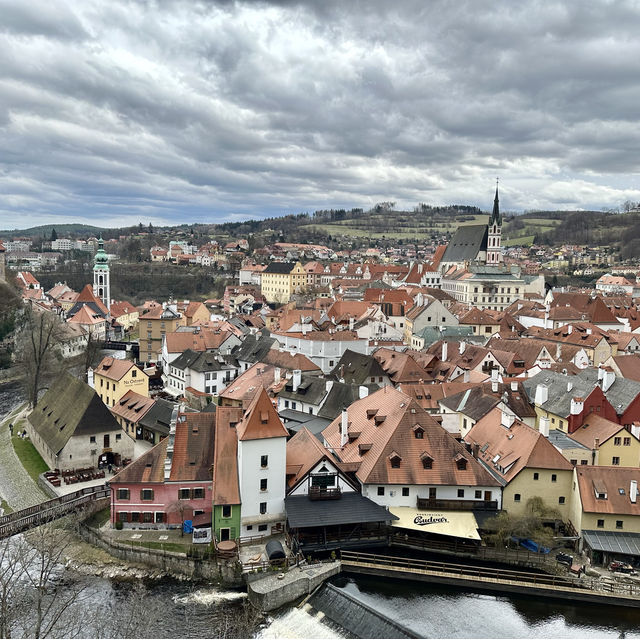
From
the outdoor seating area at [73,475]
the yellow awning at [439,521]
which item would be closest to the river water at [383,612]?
the yellow awning at [439,521]

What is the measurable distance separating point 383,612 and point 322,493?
8664mm

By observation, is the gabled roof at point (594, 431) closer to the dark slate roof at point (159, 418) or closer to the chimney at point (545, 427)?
the chimney at point (545, 427)

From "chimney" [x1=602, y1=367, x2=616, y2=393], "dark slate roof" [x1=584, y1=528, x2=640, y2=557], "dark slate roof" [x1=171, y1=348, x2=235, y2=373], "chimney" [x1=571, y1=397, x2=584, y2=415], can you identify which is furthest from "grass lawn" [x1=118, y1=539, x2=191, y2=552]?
"chimney" [x1=602, y1=367, x2=616, y2=393]

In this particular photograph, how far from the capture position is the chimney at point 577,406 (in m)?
44.7

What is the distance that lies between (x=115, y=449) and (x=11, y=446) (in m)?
13.7

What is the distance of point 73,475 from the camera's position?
152 feet

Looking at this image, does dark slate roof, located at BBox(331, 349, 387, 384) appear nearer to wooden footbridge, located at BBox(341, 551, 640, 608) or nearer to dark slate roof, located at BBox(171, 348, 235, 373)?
dark slate roof, located at BBox(171, 348, 235, 373)

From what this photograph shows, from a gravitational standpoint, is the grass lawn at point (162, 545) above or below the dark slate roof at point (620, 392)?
below

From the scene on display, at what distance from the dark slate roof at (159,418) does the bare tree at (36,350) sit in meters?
21.4

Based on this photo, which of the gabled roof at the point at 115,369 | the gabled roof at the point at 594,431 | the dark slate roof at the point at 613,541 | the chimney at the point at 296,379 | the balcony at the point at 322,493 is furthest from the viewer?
the gabled roof at the point at 115,369

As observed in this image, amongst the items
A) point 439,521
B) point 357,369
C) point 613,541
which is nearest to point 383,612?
point 439,521

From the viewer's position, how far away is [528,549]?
36344mm

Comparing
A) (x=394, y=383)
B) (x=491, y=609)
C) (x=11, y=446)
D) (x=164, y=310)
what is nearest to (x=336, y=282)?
(x=164, y=310)

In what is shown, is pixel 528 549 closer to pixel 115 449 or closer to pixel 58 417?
pixel 115 449
